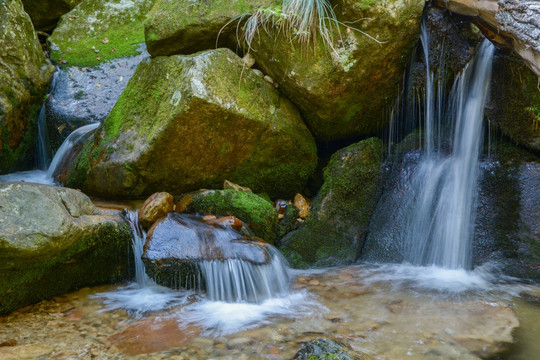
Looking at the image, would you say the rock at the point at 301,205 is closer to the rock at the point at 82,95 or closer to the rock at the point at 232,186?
the rock at the point at 232,186

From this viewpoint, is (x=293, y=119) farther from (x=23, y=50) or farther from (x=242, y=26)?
(x=23, y=50)

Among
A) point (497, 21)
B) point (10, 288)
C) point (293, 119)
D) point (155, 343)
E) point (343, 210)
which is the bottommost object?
point (155, 343)

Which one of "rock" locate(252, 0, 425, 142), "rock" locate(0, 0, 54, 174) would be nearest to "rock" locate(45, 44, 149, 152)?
"rock" locate(0, 0, 54, 174)

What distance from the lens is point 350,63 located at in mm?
4891

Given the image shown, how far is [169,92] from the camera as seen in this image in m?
4.91

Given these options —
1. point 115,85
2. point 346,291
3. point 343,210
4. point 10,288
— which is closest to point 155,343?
point 10,288

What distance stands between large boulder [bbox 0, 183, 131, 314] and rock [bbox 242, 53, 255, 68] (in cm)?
235

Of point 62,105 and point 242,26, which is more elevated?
point 242,26

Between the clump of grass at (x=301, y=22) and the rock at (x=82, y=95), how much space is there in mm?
2363

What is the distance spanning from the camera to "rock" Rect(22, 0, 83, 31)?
8484mm

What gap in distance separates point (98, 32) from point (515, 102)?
7280 mm

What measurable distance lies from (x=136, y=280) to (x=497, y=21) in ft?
13.7

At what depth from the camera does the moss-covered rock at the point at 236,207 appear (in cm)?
474

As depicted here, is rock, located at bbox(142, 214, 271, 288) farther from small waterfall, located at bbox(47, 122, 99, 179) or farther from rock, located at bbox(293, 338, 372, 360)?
small waterfall, located at bbox(47, 122, 99, 179)
